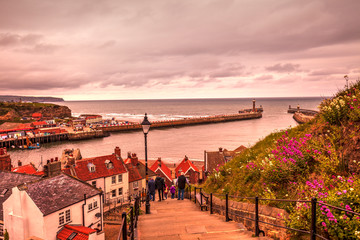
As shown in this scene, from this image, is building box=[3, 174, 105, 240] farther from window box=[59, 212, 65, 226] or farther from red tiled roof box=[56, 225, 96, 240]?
red tiled roof box=[56, 225, 96, 240]

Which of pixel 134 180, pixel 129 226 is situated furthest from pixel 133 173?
pixel 129 226

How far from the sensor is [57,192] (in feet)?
67.0

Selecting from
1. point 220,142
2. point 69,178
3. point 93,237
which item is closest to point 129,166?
point 69,178

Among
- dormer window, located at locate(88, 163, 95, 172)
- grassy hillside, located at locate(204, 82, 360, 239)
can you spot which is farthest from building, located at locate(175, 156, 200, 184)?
grassy hillside, located at locate(204, 82, 360, 239)

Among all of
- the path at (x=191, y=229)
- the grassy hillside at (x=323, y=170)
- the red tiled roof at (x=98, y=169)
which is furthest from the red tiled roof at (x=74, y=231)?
the grassy hillside at (x=323, y=170)

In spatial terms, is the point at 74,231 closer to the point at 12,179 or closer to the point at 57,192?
the point at 57,192

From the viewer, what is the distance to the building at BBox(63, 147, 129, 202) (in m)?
31.0

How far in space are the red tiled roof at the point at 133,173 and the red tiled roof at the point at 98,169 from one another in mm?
2188

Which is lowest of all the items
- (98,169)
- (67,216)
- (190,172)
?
(190,172)

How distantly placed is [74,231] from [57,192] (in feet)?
12.2

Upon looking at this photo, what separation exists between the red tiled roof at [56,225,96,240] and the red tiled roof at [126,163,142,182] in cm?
1586

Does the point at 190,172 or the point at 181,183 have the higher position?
the point at 181,183

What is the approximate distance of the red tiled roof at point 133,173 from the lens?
117 ft

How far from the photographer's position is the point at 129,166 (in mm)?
36469
